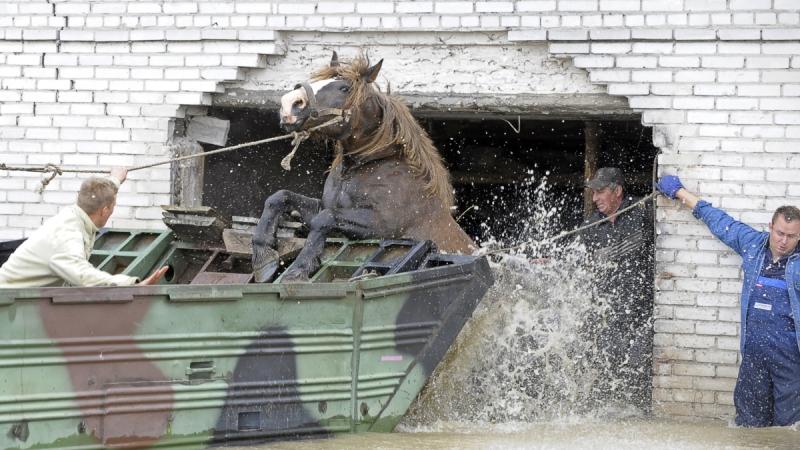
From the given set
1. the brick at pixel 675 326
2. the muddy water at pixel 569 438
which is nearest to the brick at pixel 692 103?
the brick at pixel 675 326

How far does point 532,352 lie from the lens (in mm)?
7637

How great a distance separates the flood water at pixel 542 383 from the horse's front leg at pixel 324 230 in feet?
2.85

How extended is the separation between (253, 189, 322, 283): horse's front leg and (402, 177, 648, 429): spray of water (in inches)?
46.6

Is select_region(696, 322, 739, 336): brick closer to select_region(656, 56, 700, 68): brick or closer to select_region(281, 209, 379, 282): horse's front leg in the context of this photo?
select_region(656, 56, 700, 68): brick

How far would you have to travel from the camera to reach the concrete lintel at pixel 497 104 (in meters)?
8.25

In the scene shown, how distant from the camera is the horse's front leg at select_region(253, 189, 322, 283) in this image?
282 inches

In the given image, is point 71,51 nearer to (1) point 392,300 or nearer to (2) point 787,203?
(1) point 392,300

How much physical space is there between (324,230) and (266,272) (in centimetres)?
43

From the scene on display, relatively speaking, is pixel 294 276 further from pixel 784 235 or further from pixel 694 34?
pixel 694 34

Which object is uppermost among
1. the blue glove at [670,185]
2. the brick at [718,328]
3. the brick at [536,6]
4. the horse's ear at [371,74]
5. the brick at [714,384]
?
the brick at [536,6]

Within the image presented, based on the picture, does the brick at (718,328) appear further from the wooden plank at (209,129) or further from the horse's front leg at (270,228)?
the wooden plank at (209,129)

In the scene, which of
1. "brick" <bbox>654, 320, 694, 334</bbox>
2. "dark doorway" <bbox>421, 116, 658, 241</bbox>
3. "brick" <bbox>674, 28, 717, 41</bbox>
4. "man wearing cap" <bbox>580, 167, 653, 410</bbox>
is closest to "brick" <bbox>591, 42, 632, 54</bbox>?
"brick" <bbox>674, 28, 717, 41</bbox>

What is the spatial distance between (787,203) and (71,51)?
16.8 ft

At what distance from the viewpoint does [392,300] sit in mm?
6543
